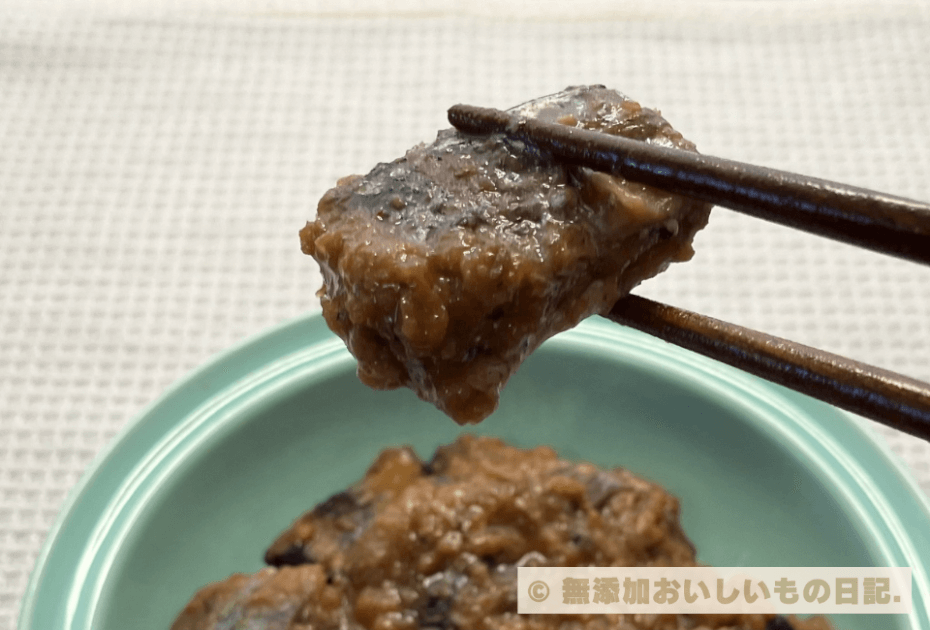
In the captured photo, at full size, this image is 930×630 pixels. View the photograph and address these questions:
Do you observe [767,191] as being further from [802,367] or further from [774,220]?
[802,367]

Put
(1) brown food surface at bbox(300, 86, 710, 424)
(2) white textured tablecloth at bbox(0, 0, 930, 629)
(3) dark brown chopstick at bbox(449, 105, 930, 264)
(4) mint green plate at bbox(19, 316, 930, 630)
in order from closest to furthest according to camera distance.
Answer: (3) dark brown chopstick at bbox(449, 105, 930, 264), (1) brown food surface at bbox(300, 86, 710, 424), (4) mint green plate at bbox(19, 316, 930, 630), (2) white textured tablecloth at bbox(0, 0, 930, 629)

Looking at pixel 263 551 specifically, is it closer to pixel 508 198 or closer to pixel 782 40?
pixel 508 198

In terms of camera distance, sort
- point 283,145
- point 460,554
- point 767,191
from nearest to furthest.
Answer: point 767,191, point 460,554, point 283,145

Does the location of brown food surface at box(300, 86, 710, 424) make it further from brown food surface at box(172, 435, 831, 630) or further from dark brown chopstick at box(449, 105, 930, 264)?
brown food surface at box(172, 435, 831, 630)

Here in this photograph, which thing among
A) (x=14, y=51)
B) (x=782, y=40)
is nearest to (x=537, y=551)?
(x=782, y=40)

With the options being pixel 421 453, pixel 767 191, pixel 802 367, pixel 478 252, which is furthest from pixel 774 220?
pixel 421 453

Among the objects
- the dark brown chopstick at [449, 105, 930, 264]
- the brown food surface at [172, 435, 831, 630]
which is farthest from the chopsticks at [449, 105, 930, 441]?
the brown food surface at [172, 435, 831, 630]
